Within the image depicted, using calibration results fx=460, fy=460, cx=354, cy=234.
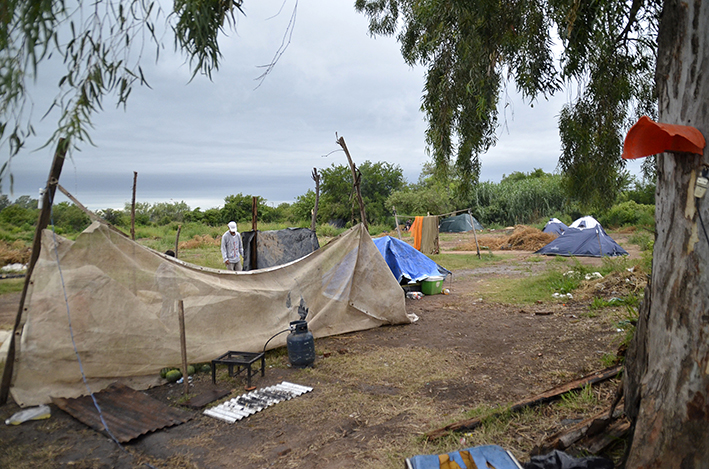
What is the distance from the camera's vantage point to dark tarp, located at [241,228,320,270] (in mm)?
7621

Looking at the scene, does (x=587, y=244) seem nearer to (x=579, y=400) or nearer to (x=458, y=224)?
(x=579, y=400)

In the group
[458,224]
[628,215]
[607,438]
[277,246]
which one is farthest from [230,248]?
[628,215]

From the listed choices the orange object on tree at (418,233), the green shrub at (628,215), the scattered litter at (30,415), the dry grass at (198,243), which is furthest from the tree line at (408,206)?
the scattered litter at (30,415)

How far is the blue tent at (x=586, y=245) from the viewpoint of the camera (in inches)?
586

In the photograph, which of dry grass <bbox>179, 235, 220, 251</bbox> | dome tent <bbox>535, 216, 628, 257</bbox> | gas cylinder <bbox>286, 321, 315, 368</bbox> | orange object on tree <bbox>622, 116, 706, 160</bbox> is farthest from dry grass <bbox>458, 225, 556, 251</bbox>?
orange object on tree <bbox>622, 116, 706, 160</bbox>

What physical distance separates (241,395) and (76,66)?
319 cm

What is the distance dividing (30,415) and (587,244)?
1567cm

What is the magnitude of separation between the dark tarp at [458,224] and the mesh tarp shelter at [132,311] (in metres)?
25.0

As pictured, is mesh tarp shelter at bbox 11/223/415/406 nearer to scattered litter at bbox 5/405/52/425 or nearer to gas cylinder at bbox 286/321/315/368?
scattered litter at bbox 5/405/52/425

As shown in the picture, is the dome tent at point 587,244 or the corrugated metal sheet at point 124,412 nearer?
the corrugated metal sheet at point 124,412

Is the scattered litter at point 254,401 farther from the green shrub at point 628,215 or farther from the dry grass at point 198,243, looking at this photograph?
the green shrub at point 628,215

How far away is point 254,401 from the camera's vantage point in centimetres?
413

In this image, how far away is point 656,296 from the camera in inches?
97.7

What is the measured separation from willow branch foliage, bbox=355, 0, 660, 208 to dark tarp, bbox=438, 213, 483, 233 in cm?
A: 2496
